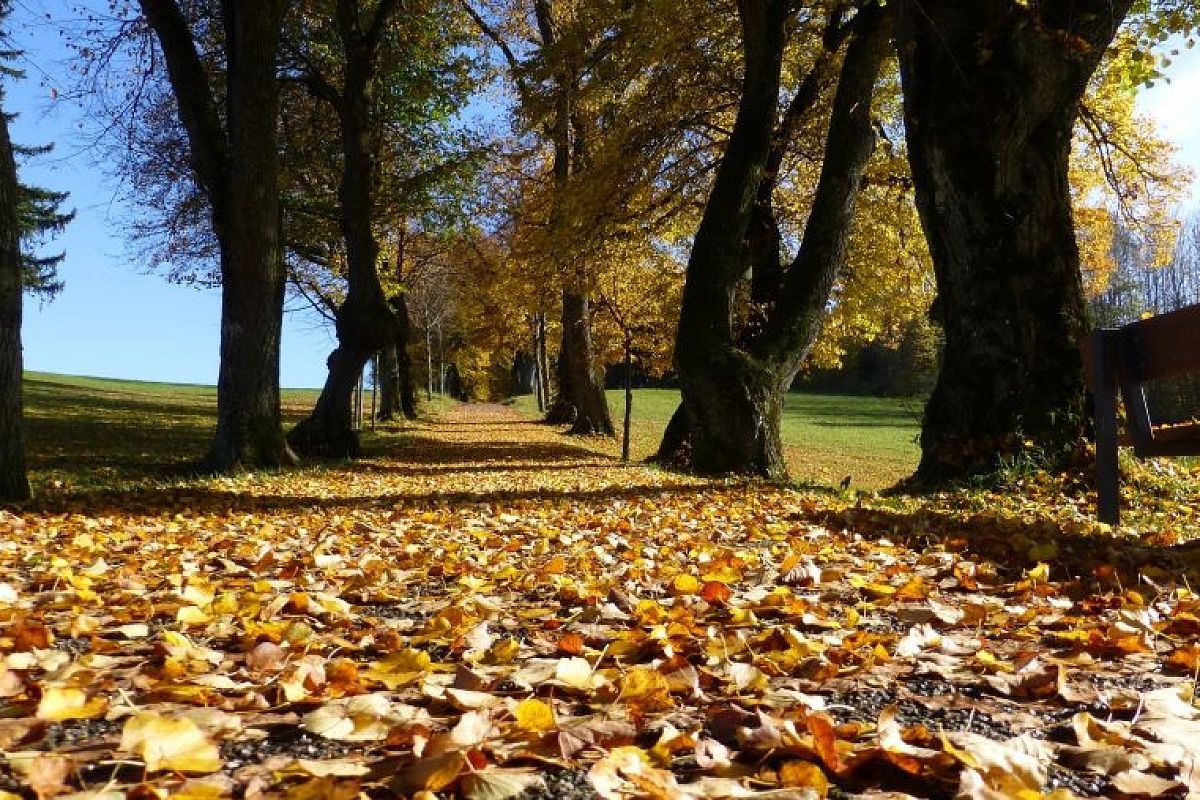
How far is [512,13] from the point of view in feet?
74.3

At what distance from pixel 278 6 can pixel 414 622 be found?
9.65 m

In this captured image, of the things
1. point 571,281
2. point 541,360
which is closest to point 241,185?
point 571,281

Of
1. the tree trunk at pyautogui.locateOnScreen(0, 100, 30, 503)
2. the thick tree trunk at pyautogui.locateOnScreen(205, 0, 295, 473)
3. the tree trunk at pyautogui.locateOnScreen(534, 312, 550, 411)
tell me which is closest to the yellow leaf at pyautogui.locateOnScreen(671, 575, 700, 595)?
the tree trunk at pyautogui.locateOnScreen(0, 100, 30, 503)

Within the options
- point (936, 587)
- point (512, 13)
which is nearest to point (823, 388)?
point (512, 13)

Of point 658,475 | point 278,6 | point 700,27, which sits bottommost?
point 658,475

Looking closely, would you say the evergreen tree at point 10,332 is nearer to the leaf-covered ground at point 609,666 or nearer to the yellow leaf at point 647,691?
the leaf-covered ground at point 609,666

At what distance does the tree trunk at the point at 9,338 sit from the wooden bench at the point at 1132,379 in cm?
798

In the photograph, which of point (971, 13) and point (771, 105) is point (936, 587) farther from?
point (771, 105)

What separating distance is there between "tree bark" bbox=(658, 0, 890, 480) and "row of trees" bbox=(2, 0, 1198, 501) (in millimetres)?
31

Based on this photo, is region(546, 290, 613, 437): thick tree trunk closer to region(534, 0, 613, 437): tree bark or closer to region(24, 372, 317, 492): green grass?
region(534, 0, 613, 437): tree bark

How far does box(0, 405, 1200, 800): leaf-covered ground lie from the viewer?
1515mm

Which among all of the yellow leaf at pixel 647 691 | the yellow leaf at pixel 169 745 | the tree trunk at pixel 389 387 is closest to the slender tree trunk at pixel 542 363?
the tree trunk at pixel 389 387

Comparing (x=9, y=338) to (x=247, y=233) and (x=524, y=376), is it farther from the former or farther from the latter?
(x=524, y=376)

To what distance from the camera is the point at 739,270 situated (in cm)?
1077
